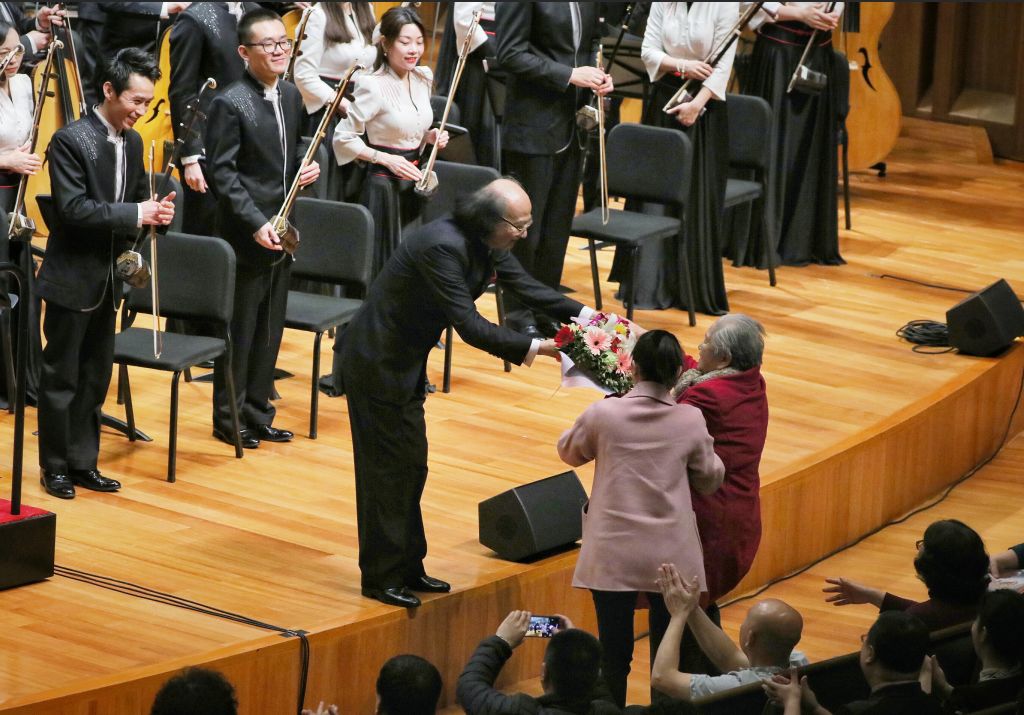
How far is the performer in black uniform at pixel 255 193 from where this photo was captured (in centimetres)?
514

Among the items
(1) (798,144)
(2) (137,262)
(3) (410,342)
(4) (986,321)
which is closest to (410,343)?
(3) (410,342)

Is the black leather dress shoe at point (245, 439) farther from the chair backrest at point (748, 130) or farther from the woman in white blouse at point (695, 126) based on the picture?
the chair backrest at point (748, 130)

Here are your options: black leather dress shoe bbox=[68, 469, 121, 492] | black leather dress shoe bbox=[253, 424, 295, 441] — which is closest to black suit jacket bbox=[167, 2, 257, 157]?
black leather dress shoe bbox=[253, 424, 295, 441]

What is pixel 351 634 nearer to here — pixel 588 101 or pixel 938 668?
pixel 938 668

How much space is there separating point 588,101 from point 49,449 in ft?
8.47

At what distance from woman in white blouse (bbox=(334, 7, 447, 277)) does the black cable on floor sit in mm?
2080

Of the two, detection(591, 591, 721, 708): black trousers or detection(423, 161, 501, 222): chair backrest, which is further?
detection(423, 161, 501, 222): chair backrest

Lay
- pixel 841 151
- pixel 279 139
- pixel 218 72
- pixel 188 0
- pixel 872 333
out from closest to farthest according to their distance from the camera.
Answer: pixel 279 139 < pixel 218 72 < pixel 872 333 < pixel 188 0 < pixel 841 151

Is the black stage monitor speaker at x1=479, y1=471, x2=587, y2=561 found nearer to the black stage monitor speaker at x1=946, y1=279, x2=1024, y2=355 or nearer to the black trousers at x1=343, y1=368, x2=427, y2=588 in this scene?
the black trousers at x1=343, y1=368, x2=427, y2=588

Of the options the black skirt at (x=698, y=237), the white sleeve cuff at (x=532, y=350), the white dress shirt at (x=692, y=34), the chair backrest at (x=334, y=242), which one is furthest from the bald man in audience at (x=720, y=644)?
the white dress shirt at (x=692, y=34)

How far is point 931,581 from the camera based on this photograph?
3.92m

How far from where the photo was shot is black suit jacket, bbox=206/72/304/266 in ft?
16.9

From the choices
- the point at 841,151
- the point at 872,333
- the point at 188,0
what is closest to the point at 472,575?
the point at 872,333

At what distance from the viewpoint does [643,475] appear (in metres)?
3.90
